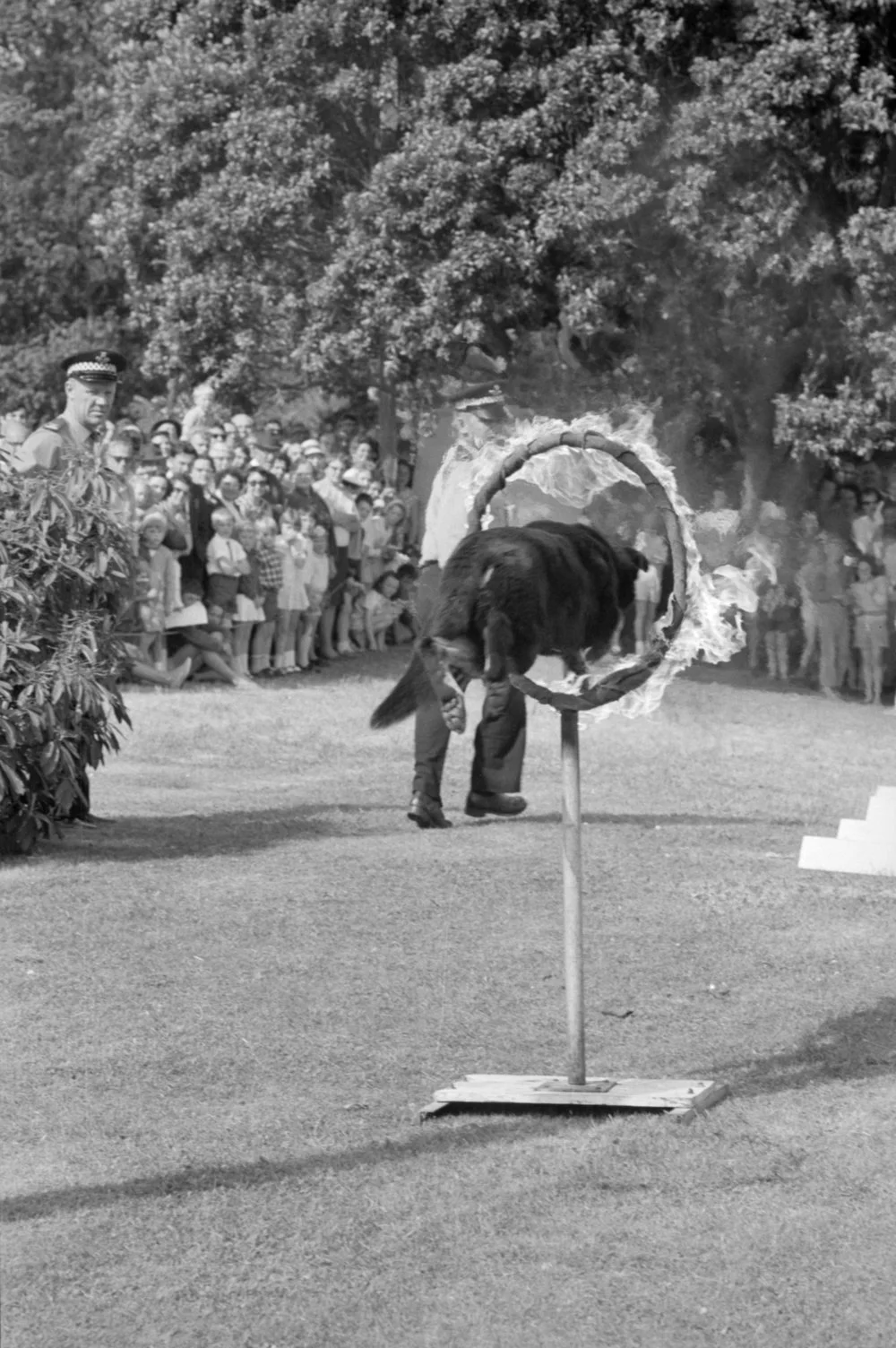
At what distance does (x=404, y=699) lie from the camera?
816 centimetres

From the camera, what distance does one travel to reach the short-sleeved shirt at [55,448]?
10.1 metres

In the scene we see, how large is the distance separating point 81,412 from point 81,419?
0.04 meters

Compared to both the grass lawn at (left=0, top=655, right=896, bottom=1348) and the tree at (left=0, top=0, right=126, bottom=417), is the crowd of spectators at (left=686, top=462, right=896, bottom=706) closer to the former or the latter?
the grass lawn at (left=0, top=655, right=896, bottom=1348)

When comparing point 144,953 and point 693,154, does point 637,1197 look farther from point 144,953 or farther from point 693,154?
point 693,154

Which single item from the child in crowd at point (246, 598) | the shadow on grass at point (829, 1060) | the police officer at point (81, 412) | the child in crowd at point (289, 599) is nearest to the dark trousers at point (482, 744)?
the police officer at point (81, 412)

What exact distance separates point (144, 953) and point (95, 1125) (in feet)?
6.93

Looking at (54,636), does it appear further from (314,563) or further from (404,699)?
(314,563)

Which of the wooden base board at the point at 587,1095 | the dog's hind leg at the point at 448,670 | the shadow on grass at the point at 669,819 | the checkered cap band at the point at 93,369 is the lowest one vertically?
the wooden base board at the point at 587,1095

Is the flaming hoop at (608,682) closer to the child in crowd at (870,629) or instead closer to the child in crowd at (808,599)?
the child in crowd at (808,599)

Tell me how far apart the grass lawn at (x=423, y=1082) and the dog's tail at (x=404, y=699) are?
35.0 inches

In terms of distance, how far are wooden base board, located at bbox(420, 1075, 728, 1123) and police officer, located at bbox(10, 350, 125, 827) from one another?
4.65 meters

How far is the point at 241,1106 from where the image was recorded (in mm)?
6059

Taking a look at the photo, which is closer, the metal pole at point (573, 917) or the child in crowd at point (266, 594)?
the metal pole at point (573, 917)

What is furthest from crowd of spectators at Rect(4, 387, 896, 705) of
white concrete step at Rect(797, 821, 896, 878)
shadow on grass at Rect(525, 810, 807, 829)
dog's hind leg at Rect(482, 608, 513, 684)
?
Answer: dog's hind leg at Rect(482, 608, 513, 684)
